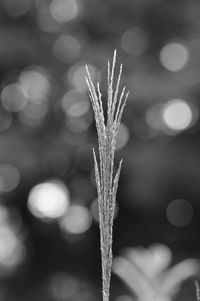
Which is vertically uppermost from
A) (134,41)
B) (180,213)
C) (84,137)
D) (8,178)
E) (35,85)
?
(134,41)

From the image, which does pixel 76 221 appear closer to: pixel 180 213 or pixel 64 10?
pixel 180 213

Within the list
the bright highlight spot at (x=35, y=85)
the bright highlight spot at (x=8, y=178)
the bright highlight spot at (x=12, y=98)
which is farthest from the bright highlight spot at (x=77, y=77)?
the bright highlight spot at (x=8, y=178)

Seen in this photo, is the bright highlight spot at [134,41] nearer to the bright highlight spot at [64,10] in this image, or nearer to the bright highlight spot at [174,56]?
the bright highlight spot at [174,56]

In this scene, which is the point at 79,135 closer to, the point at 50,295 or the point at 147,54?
the point at 147,54

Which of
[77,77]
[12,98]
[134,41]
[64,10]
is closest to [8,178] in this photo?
[12,98]

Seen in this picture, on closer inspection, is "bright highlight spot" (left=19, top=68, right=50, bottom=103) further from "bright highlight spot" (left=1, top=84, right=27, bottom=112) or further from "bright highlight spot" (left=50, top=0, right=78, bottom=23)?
"bright highlight spot" (left=50, top=0, right=78, bottom=23)

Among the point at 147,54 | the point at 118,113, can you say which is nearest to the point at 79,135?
the point at 147,54

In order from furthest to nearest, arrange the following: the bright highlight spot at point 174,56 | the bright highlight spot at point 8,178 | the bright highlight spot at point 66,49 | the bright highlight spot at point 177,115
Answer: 1. the bright highlight spot at point 66,49
2. the bright highlight spot at point 8,178
3. the bright highlight spot at point 174,56
4. the bright highlight spot at point 177,115
